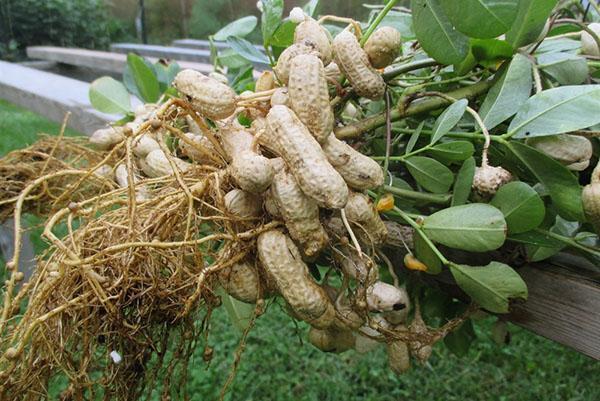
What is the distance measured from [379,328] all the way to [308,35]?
0.37 metres

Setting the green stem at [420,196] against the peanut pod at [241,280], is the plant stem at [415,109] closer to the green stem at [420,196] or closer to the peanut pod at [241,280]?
the green stem at [420,196]

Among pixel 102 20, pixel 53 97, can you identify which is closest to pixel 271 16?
pixel 53 97

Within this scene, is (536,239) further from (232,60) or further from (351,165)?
(232,60)

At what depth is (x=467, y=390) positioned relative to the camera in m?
1.94

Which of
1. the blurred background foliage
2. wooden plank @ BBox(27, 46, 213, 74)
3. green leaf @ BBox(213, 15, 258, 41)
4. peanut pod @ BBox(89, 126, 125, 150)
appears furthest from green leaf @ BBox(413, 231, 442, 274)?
the blurred background foliage

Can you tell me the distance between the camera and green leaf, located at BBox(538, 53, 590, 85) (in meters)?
0.76

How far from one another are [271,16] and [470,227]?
1.49ft

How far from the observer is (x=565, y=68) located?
0.76m

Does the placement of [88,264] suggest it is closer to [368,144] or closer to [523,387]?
[368,144]

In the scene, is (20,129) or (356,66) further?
(20,129)

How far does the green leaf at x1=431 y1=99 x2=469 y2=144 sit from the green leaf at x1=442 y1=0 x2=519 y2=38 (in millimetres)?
83

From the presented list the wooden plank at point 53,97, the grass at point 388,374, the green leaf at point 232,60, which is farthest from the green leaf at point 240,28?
the grass at point 388,374

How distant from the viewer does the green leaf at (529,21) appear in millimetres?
665

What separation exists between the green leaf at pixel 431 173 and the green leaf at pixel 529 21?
0.18 m
